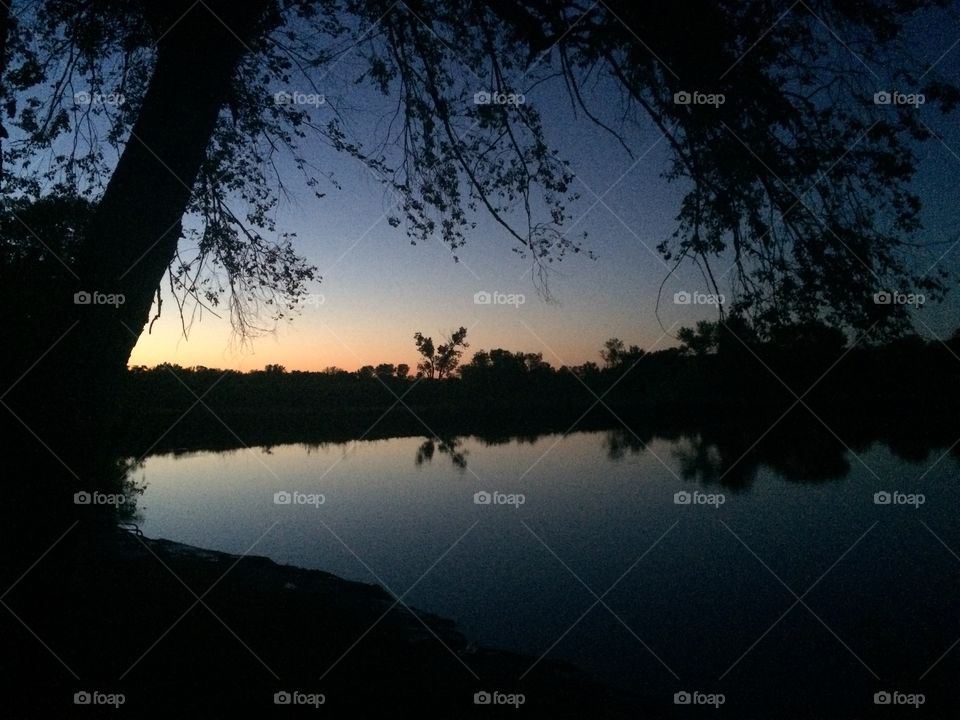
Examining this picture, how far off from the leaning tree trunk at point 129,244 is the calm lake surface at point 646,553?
641 cm

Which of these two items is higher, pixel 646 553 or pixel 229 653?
pixel 646 553

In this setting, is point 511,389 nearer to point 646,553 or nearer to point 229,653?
point 646,553

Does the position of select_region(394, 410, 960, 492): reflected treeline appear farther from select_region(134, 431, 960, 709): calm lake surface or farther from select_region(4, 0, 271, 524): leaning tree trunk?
select_region(4, 0, 271, 524): leaning tree trunk

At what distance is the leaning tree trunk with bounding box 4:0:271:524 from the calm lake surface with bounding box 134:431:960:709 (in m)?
6.41

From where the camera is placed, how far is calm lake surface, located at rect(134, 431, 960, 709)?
796 cm

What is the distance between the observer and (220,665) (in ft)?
16.0

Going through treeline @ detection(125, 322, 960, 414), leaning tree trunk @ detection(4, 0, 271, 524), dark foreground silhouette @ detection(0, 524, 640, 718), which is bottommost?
dark foreground silhouette @ detection(0, 524, 640, 718)

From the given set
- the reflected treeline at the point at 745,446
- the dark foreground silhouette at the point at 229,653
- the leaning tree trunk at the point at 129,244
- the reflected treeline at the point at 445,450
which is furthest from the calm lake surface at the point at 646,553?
the leaning tree trunk at the point at 129,244

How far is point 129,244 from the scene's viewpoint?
3102 millimetres

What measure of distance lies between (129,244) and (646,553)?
11.8m

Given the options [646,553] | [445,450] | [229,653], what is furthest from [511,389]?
[229,653]

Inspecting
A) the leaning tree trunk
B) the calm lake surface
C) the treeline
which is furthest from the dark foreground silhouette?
the treeline

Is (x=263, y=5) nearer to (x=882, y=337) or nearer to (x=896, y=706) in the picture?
(x=882, y=337)

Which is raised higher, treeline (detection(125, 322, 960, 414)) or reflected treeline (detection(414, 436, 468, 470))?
treeline (detection(125, 322, 960, 414))
